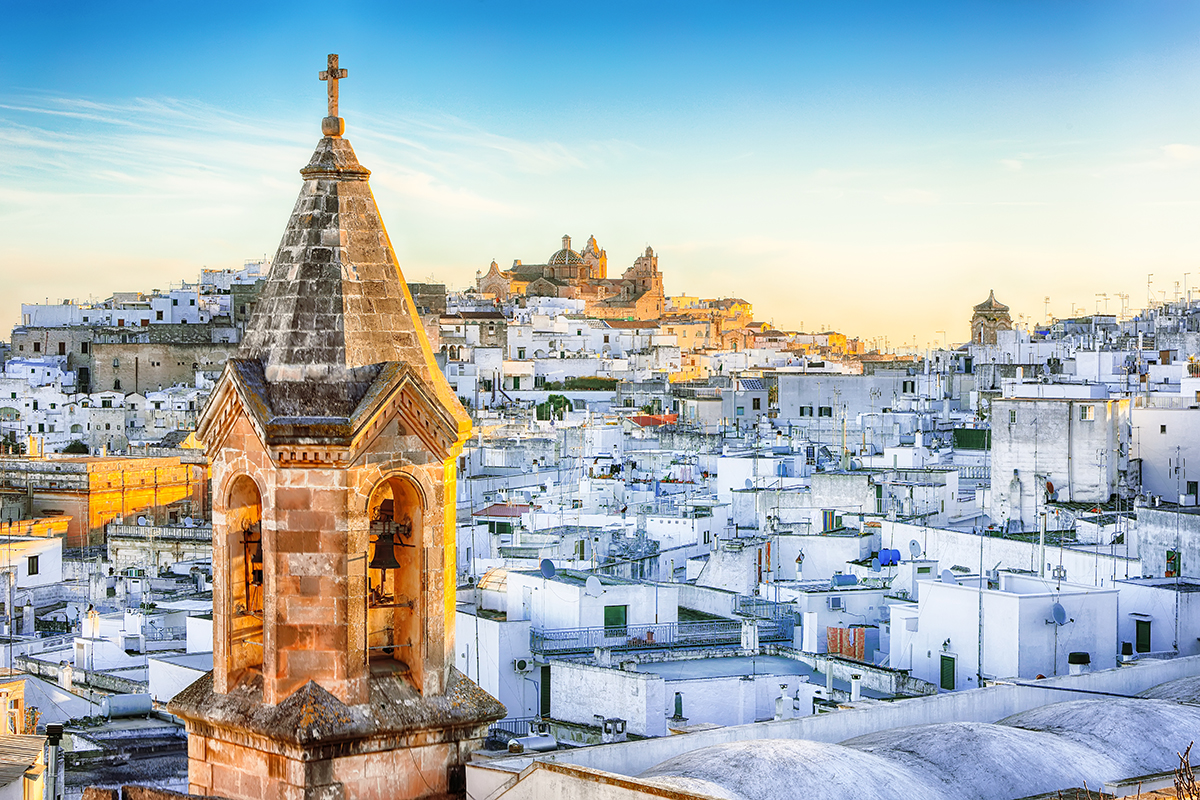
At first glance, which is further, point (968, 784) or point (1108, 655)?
point (1108, 655)

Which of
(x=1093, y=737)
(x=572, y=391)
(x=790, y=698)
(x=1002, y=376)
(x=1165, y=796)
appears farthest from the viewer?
(x=572, y=391)

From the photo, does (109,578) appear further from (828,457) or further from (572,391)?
(572,391)

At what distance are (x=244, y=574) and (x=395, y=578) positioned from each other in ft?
2.52

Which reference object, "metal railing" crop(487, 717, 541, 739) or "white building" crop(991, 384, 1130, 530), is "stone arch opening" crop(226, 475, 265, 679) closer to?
"metal railing" crop(487, 717, 541, 739)

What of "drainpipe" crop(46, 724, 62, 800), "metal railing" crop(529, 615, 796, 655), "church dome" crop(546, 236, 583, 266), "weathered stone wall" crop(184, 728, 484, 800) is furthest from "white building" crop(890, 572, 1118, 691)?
"church dome" crop(546, 236, 583, 266)

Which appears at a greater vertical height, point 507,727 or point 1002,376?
point 1002,376

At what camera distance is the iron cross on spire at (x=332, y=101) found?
8.23 metres

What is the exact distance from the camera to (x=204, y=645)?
19.4 meters

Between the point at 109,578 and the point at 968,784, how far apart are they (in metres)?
23.0

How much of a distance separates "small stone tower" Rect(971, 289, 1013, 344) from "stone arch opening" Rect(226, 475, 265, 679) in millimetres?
75784

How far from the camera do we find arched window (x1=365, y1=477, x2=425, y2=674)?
8117 mm

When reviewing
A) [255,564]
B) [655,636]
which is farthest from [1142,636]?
[255,564]

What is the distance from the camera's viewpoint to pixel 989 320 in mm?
83625

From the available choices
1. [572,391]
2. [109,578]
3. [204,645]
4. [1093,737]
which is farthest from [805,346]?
[1093,737]
